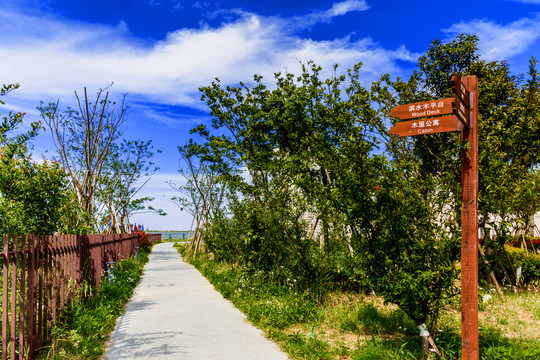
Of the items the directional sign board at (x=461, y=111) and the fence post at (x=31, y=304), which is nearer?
the directional sign board at (x=461, y=111)

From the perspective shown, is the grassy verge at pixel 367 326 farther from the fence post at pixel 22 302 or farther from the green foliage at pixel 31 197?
the green foliage at pixel 31 197

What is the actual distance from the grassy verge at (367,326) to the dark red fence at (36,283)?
3272mm

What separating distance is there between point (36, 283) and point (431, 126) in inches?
213

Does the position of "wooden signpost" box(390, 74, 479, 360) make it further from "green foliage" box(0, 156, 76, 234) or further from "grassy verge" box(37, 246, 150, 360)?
"green foliage" box(0, 156, 76, 234)

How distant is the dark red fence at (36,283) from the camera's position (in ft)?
13.5

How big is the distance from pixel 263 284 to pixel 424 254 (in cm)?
544

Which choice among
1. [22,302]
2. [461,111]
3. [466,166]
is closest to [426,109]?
[461,111]

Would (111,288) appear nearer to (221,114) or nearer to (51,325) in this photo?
(51,325)

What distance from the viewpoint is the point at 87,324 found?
19.5ft

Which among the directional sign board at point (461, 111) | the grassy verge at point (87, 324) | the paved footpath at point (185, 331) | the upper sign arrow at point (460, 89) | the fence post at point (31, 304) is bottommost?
the paved footpath at point (185, 331)

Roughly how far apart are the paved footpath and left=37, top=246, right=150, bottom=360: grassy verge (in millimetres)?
191

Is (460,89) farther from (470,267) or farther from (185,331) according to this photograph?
(185,331)

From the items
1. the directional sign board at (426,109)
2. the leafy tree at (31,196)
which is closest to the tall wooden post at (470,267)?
the directional sign board at (426,109)

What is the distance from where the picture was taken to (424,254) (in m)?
4.59
